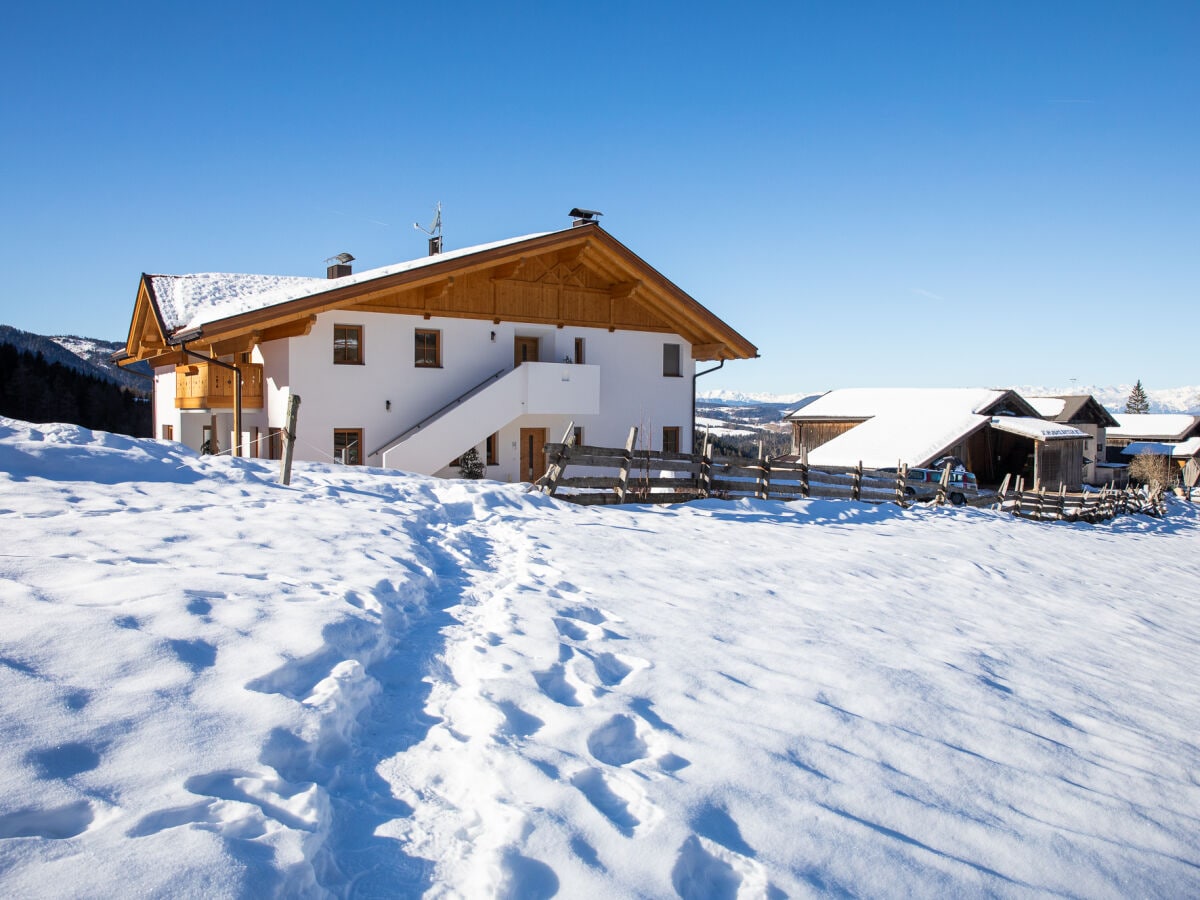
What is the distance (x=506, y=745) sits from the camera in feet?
14.0

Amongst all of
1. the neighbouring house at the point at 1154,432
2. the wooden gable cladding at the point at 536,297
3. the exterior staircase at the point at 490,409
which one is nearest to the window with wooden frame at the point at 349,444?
the exterior staircase at the point at 490,409

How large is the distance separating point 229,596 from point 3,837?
2.89 m

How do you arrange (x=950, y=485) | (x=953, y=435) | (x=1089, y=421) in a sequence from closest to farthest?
(x=950, y=485) < (x=953, y=435) < (x=1089, y=421)

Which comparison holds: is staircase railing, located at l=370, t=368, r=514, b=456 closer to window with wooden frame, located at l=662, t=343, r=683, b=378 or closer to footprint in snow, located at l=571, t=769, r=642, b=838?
window with wooden frame, located at l=662, t=343, r=683, b=378

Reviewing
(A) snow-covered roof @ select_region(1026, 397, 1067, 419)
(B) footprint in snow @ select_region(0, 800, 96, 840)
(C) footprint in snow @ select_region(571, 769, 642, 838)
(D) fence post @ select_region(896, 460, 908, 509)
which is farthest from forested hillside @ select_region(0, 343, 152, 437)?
(A) snow-covered roof @ select_region(1026, 397, 1067, 419)

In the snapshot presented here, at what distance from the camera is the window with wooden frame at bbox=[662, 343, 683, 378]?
26047mm

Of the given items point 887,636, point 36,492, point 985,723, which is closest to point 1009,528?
point 887,636

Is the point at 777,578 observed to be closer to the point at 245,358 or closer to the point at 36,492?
the point at 36,492

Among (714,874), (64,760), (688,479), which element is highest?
(688,479)

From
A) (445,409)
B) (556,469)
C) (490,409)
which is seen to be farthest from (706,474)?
(445,409)

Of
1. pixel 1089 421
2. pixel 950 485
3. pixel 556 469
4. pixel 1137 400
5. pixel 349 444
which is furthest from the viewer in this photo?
pixel 1137 400

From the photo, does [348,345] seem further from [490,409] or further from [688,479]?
[688,479]

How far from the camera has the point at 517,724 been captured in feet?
15.1

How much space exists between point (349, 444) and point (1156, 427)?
233 ft
